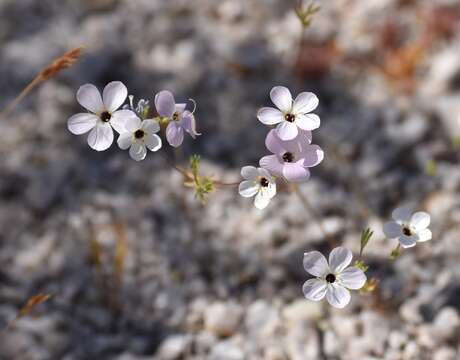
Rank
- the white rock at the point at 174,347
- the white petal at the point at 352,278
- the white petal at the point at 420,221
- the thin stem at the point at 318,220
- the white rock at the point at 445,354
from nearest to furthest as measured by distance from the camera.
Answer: the white petal at the point at 352,278 → the white petal at the point at 420,221 → the white rock at the point at 445,354 → the white rock at the point at 174,347 → the thin stem at the point at 318,220

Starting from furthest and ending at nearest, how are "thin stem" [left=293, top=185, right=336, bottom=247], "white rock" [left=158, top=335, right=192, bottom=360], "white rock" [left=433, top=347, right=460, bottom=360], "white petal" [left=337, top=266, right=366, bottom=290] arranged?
1. "thin stem" [left=293, top=185, right=336, bottom=247]
2. "white rock" [left=158, top=335, right=192, bottom=360]
3. "white rock" [left=433, top=347, right=460, bottom=360]
4. "white petal" [left=337, top=266, right=366, bottom=290]

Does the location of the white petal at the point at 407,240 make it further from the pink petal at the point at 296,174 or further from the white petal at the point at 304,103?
the white petal at the point at 304,103

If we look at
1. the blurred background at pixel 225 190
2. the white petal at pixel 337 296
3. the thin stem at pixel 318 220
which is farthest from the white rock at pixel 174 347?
the white petal at pixel 337 296

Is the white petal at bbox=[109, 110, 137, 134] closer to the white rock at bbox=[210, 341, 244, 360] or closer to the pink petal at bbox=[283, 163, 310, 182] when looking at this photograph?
the pink petal at bbox=[283, 163, 310, 182]

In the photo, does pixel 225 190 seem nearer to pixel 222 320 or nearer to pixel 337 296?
pixel 222 320

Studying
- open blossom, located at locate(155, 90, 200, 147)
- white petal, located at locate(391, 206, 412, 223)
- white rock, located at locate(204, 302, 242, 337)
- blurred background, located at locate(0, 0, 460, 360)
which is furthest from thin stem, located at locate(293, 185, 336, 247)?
open blossom, located at locate(155, 90, 200, 147)

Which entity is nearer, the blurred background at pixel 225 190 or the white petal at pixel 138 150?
the white petal at pixel 138 150
